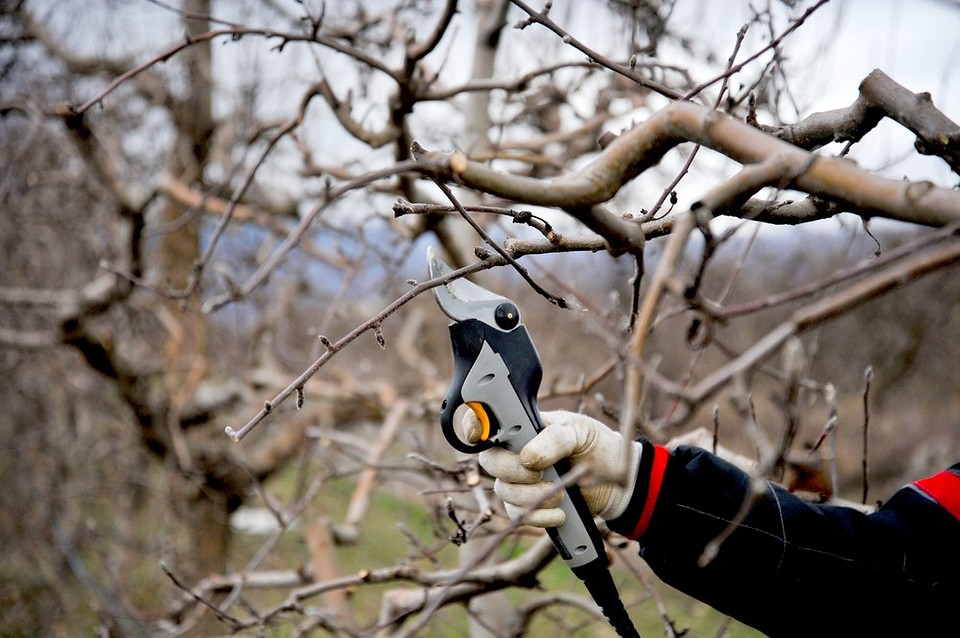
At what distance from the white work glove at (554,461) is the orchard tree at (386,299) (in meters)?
0.14

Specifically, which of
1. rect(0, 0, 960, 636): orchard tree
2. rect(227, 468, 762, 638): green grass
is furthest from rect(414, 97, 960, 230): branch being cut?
rect(227, 468, 762, 638): green grass

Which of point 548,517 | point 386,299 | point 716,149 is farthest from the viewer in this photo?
point 386,299

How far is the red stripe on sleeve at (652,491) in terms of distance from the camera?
4.54 feet

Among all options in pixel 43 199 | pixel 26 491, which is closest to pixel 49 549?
pixel 26 491

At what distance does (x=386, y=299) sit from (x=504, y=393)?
5.45 m

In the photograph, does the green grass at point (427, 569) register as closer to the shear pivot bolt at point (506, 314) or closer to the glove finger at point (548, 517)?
the glove finger at point (548, 517)

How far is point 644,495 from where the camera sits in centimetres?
139

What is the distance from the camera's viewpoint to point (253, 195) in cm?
529

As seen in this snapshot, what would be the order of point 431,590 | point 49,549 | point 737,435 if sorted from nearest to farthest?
1. point 431,590
2. point 49,549
3. point 737,435

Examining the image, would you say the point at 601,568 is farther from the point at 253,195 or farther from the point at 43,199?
the point at 43,199

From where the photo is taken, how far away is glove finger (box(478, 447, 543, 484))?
1.38 meters

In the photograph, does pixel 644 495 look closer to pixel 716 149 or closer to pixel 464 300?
pixel 464 300

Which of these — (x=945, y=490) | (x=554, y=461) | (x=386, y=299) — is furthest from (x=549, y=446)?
(x=386, y=299)

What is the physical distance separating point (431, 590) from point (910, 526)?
126 centimetres
